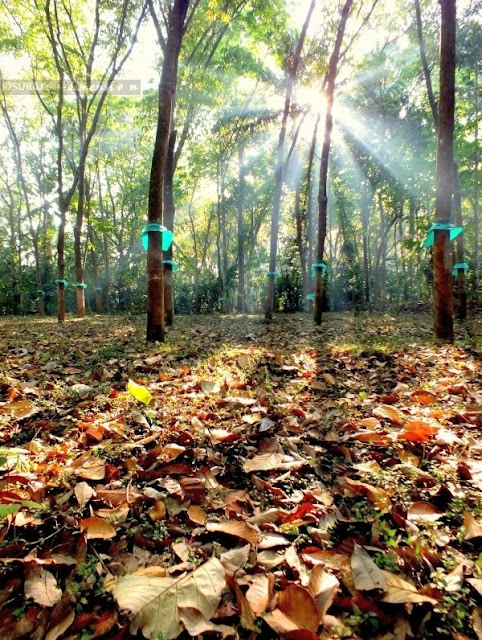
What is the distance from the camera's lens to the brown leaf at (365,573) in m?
1.02

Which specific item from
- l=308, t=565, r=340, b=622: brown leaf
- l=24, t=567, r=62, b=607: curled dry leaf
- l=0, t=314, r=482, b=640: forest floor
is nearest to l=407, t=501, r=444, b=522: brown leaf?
l=0, t=314, r=482, b=640: forest floor

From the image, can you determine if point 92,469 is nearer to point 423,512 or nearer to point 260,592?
point 260,592

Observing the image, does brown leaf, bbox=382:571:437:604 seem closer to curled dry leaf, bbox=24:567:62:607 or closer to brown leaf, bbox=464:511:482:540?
brown leaf, bbox=464:511:482:540

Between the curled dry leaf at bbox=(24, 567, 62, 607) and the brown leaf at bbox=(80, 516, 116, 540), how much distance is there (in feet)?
0.54


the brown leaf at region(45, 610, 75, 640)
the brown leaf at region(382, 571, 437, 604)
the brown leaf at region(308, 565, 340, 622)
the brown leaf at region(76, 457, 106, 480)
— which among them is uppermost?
the brown leaf at region(76, 457, 106, 480)

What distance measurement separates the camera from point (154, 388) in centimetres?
299

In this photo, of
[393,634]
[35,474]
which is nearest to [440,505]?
[393,634]

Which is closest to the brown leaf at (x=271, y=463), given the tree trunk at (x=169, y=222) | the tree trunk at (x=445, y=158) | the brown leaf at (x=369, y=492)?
the brown leaf at (x=369, y=492)

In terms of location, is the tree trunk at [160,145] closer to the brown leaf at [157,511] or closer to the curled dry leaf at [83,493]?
the curled dry leaf at [83,493]

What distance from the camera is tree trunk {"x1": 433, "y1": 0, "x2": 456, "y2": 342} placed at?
14.3ft

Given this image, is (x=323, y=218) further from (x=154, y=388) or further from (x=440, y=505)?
(x=440, y=505)

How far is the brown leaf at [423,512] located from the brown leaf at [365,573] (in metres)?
0.28

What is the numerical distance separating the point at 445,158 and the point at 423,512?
4673 mm

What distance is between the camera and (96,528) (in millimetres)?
1273
